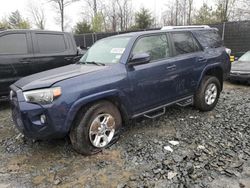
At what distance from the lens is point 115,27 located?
3559cm

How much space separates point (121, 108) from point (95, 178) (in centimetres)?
115

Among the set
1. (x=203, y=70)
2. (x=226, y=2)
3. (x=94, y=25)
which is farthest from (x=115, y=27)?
(x=203, y=70)

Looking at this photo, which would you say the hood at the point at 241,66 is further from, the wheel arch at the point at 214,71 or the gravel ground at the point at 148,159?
the gravel ground at the point at 148,159

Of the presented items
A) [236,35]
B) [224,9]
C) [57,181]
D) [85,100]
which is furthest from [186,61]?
[224,9]

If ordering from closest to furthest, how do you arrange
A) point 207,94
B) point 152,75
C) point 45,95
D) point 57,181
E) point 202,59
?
point 57,181, point 45,95, point 152,75, point 202,59, point 207,94

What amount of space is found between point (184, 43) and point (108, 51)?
156 cm

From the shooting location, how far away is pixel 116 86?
11.4 feet

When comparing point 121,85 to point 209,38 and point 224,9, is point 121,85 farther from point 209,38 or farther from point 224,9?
point 224,9

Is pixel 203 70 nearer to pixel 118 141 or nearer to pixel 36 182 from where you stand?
pixel 118 141

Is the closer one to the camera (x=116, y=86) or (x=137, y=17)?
(x=116, y=86)

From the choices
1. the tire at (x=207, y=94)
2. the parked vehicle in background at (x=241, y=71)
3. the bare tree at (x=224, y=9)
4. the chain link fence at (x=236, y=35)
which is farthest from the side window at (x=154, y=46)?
the bare tree at (x=224, y=9)

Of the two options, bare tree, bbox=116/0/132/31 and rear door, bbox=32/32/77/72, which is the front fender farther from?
bare tree, bbox=116/0/132/31

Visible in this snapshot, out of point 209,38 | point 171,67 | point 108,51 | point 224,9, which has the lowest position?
point 171,67

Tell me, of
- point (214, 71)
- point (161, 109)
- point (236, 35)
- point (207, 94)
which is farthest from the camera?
point (236, 35)
